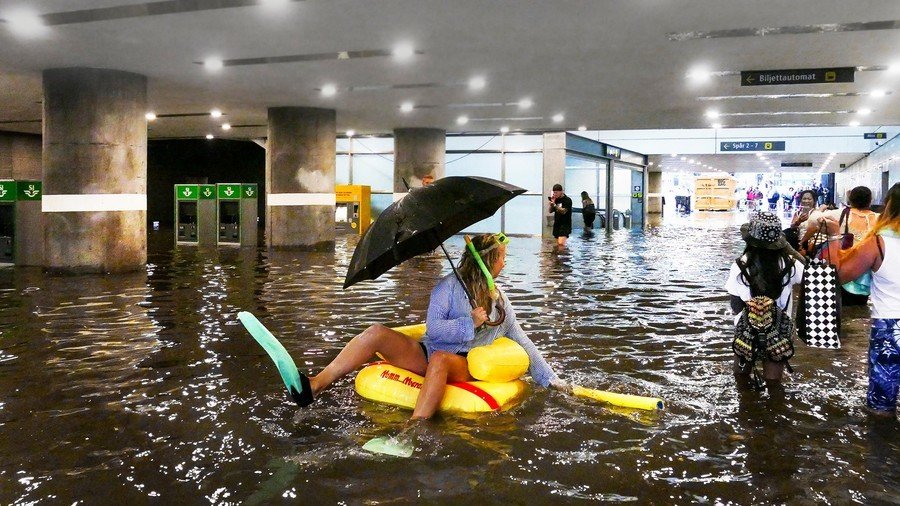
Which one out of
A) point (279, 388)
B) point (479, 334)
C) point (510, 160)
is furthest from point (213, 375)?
point (510, 160)

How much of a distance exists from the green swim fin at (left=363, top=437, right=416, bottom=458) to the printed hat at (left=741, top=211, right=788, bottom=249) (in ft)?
9.36

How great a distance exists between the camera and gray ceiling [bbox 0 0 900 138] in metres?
10.3

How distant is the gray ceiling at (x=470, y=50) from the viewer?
407 inches

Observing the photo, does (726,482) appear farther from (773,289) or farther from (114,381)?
(114,381)

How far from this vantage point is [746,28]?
37.7 ft

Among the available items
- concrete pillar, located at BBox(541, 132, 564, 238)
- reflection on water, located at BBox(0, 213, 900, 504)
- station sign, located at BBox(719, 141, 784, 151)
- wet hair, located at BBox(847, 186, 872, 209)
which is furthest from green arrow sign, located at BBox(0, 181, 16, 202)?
station sign, located at BBox(719, 141, 784, 151)

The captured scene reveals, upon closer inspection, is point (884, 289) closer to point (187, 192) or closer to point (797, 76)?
point (797, 76)

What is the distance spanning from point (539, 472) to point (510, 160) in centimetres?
2593

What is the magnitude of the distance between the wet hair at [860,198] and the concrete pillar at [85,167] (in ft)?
42.3

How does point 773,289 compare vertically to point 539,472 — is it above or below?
above

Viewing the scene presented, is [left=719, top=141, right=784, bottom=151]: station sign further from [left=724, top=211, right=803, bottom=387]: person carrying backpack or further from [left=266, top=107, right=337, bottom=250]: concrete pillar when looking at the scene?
[left=724, top=211, right=803, bottom=387]: person carrying backpack

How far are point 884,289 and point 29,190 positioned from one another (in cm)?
1556

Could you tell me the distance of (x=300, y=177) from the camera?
2098 centimetres

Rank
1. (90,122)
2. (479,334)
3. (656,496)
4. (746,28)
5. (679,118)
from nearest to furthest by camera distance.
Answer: (656,496), (479,334), (746,28), (90,122), (679,118)
